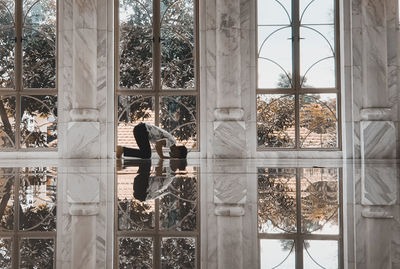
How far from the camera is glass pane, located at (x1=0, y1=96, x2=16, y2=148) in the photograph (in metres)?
13.7

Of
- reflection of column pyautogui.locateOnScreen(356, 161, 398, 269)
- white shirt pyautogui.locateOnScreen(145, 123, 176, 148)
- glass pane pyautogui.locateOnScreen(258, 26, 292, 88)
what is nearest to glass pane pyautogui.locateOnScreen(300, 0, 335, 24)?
glass pane pyautogui.locateOnScreen(258, 26, 292, 88)

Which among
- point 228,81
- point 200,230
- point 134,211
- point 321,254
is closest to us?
point 321,254

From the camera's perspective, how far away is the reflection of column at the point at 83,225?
1.53 meters

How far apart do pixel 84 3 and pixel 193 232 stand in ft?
38.0

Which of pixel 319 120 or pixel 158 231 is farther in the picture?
pixel 319 120

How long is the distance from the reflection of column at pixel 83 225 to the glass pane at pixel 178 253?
0.67 ft

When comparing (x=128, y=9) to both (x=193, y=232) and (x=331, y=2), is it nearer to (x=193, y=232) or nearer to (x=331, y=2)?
(x=331, y=2)

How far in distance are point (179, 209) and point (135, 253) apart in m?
1.05

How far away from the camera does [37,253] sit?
151 centimetres

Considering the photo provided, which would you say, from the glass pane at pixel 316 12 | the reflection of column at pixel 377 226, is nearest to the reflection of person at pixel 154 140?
the glass pane at pixel 316 12

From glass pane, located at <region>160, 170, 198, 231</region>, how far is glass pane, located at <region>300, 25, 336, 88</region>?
1045 cm

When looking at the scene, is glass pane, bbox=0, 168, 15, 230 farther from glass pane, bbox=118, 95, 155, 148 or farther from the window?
the window

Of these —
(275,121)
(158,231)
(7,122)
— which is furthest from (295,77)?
(158,231)

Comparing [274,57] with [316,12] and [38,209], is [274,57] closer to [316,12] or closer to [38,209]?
[316,12]
